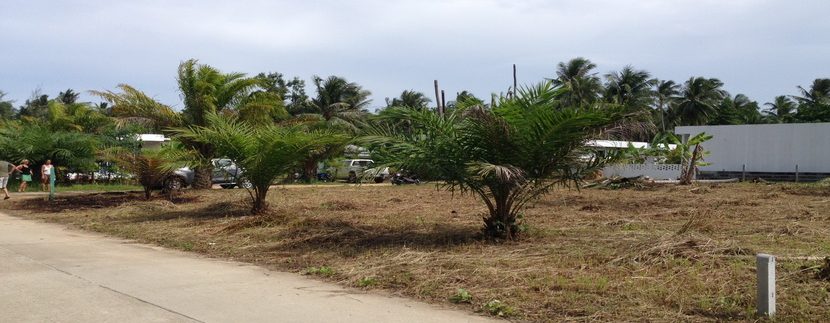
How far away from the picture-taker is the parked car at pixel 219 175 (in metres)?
15.6

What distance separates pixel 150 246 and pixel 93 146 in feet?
57.1

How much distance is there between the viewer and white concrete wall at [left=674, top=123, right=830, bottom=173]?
35312 millimetres

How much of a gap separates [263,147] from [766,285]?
10.2 metres

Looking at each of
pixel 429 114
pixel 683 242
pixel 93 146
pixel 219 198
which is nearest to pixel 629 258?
pixel 683 242

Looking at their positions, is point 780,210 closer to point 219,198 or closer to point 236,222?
point 236,222

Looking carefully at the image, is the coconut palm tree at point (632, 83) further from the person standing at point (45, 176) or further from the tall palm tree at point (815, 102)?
the person standing at point (45, 176)

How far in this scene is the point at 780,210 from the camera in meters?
14.7

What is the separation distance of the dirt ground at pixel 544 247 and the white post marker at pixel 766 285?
121 millimetres

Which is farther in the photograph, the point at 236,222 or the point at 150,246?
the point at 236,222

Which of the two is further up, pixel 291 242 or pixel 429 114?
pixel 429 114

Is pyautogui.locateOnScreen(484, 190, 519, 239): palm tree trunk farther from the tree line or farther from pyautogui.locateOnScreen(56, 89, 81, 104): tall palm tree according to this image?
pyautogui.locateOnScreen(56, 89, 81, 104): tall palm tree

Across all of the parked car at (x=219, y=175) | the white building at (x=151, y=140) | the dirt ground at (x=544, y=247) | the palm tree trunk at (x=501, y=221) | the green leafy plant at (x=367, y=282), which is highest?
the white building at (x=151, y=140)

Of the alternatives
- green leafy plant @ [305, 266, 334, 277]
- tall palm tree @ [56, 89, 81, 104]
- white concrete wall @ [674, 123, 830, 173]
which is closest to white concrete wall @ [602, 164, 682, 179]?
white concrete wall @ [674, 123, 830, 173]

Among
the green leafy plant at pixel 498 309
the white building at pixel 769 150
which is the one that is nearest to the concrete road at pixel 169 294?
the green leafy plant at pixel 498 309
